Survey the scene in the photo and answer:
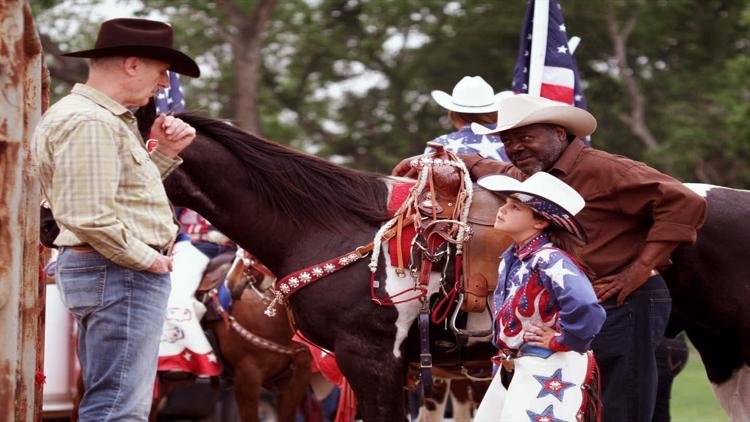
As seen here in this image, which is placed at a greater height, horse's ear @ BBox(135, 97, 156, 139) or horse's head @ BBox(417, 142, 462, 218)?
horse's ear @ BBox(135, 97, 156, 139)

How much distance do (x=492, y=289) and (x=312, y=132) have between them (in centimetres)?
2231

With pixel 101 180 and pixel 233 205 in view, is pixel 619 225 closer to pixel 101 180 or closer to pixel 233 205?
pixel 233 205

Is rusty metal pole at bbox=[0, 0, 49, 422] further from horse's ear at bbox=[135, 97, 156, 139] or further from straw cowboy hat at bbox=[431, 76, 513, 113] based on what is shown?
straw cowboy hat at bbox=[431, 76, 513, 113]

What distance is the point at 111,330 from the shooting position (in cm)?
383

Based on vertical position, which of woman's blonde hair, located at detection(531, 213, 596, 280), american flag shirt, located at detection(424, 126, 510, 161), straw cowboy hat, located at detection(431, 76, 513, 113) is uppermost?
woman's blonde hair, located at detection(531, 213, 596, 280)

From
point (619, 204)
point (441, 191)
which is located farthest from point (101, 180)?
point (619, 204)

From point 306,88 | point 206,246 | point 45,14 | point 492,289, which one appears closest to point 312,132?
point 306,88

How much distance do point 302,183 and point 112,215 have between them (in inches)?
65.0

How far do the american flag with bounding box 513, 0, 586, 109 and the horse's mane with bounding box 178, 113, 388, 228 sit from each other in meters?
1.81

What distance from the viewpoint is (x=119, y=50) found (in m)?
3.96

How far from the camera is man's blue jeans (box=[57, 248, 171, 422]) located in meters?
3.83

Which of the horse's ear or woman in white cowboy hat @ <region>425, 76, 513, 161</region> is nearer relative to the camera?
the horse's ear

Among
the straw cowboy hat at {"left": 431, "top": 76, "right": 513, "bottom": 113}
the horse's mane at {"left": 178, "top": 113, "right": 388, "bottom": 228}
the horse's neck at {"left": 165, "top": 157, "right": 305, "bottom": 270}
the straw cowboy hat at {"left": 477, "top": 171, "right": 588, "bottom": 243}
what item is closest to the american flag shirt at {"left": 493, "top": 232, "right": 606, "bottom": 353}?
the straw cowboy hat at {"left": 477, "top": 171, "right": 588, "bottom": 243}

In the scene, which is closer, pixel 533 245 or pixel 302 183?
pixel 533 245
